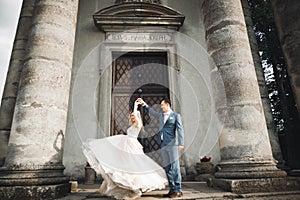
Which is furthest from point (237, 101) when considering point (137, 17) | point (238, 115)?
point (137, 17)

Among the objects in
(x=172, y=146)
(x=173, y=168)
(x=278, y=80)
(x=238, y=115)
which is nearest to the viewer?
(x=173, y=168)

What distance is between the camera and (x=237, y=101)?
405 centimetres

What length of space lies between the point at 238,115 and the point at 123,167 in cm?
254

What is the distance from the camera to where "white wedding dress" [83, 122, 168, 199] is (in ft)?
9.86

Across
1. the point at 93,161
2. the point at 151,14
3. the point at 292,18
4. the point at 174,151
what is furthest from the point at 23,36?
the point at 292,18

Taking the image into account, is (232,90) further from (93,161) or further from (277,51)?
(277,51)

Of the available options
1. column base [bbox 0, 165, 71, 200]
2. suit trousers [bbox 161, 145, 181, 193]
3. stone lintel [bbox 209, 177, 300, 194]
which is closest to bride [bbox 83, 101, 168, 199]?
suit trousers [bbox 161, 145, 181, 193]

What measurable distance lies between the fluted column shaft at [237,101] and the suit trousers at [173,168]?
1112mm

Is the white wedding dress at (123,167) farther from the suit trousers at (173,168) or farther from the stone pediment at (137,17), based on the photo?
the stone pediment at (137,17)

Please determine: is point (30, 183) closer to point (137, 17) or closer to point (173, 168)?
point (173, 168)

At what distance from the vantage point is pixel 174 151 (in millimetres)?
3359

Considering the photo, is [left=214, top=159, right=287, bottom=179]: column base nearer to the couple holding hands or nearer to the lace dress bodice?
the couple holding hands

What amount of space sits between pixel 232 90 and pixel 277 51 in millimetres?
6208

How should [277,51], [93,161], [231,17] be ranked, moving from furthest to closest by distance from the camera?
[277,51] → [231,17] → [93,161]
